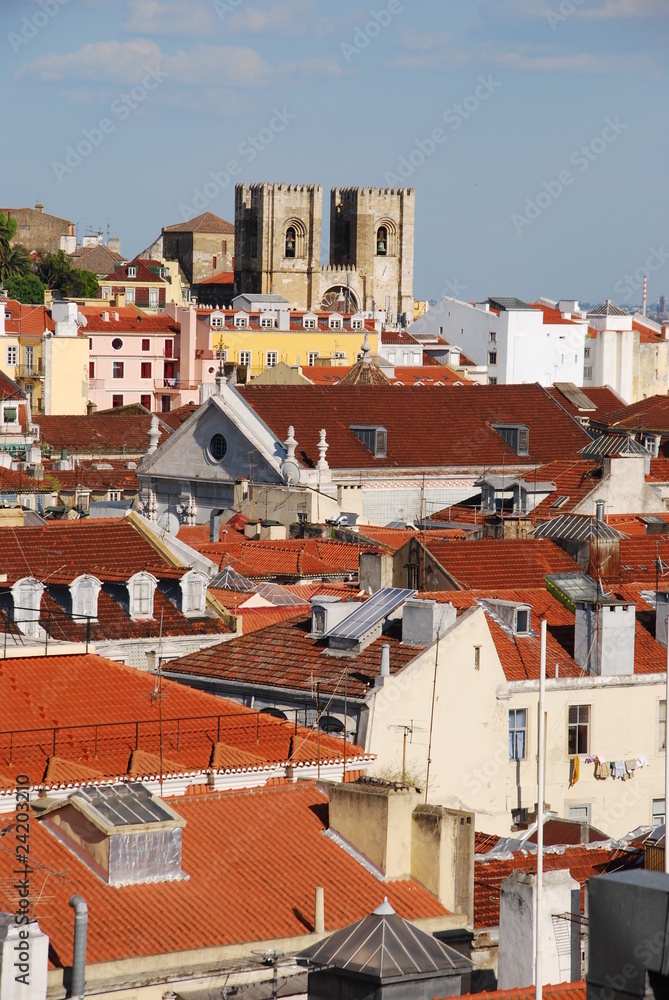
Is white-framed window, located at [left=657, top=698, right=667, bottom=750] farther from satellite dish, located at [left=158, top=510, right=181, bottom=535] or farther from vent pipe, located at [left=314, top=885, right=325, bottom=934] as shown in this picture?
satellite dish, located at [left=158, top=510, right=181, bottom=535]

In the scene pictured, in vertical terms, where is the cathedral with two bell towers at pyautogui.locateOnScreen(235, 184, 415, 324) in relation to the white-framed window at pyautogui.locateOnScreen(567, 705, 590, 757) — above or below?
above

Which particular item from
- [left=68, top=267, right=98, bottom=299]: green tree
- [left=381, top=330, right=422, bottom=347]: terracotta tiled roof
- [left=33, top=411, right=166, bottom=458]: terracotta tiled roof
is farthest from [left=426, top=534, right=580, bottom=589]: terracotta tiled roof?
[left=68, top=267, right=98, bottom=299]: green tree

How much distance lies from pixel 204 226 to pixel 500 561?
162 m

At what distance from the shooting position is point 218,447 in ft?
198

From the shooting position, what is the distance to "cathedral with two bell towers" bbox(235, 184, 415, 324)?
7293 inches

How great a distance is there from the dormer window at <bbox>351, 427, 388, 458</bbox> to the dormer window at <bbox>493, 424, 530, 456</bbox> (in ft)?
12.8

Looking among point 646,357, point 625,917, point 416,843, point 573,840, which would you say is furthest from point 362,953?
point 646,357

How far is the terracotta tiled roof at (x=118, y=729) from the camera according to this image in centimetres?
2295

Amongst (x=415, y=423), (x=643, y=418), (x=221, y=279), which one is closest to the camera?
(x=415, y=423)

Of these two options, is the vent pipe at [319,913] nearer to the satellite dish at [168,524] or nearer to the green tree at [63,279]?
the satellite dish at [168,524]

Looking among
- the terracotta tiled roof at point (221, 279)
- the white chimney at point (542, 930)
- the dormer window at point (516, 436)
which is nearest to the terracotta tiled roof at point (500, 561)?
the white chimney at point (542, 930)

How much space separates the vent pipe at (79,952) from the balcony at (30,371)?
88.5 meters

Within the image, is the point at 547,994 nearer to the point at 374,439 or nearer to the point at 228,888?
the point at 228,888

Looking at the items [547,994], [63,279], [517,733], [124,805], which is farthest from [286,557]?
[63,279]
